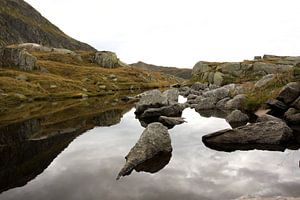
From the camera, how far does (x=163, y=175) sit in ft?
56.7

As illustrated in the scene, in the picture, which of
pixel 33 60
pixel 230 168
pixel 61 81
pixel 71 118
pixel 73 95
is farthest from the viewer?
pixel 33 60

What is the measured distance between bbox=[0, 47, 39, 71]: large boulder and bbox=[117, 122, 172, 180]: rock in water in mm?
104974

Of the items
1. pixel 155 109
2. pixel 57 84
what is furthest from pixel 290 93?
pixel 57 84

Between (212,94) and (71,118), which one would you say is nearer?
(71,118)

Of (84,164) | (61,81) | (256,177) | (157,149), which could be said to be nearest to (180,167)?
(157,149)

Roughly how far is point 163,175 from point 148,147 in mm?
3133

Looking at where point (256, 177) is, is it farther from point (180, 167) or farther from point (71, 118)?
point (71, 118)

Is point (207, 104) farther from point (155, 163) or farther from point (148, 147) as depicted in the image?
point (155, 163)

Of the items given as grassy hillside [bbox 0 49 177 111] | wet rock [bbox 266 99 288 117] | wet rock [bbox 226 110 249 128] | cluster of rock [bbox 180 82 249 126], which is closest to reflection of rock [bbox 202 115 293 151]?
wet rock [bbox 266 99 288 117]

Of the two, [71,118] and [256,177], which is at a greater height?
[256,177]

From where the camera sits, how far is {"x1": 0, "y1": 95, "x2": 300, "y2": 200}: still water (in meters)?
14.9

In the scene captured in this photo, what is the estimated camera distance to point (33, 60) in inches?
4806

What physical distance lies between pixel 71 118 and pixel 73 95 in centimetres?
4386

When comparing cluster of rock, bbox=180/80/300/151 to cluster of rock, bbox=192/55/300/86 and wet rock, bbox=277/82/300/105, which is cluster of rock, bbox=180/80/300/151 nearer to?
wet rock, bbox=277/82/300/105
